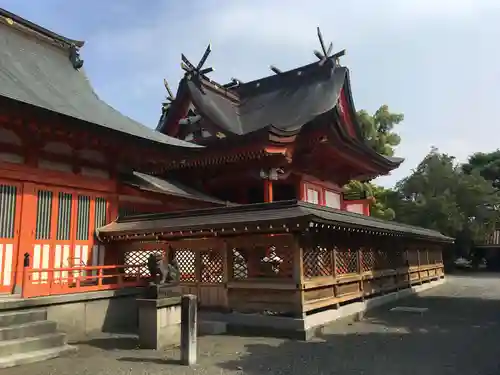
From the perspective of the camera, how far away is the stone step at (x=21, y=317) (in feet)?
26.0

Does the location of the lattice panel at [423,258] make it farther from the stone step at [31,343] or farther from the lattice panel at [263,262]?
the stone step at [31,343]

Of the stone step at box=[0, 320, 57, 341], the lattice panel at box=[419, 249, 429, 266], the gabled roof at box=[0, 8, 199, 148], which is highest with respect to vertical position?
the gabled roof at box=[0, 8, 199, 148]

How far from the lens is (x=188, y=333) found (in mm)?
7469

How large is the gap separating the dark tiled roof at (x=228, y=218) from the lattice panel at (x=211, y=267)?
91 centimetres

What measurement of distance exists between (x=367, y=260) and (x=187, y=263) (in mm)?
6027

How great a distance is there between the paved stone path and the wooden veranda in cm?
113

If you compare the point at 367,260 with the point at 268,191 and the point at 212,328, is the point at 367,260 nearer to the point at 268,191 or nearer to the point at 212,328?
the point at 268,191

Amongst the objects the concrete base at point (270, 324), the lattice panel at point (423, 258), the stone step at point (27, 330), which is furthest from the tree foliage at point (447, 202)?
the stone step at point (27, 330)

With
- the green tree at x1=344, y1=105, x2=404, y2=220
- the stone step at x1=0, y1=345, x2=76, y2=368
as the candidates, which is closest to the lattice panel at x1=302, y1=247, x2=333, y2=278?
the stone step at x1=0, y1=345, x2=76, y2=368

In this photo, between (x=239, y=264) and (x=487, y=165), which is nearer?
(x=239, y=264)

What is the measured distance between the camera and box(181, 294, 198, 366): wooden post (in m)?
7.36

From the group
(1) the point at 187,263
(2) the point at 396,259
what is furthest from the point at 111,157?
(2) the point at 396,259

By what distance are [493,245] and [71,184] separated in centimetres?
3734

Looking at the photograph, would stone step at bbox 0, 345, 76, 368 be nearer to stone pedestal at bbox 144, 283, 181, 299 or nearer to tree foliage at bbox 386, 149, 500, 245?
stone pedestal at bbox 144, 283, 181, 299
